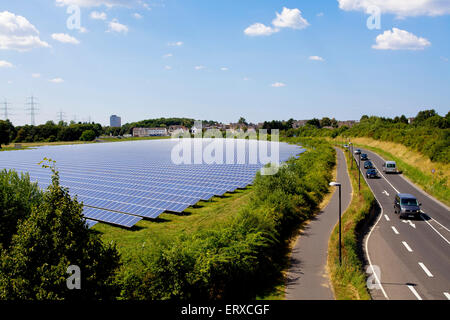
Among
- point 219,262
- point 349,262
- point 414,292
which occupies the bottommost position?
point 414,292

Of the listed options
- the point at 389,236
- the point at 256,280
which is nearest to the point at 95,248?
the point at 256,280

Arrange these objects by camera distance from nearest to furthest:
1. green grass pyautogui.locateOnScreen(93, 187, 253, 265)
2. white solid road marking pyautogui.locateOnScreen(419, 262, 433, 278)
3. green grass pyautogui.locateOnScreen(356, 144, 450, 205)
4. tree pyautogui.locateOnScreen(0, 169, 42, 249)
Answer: white solid road marking pyautogui.locateOnScreen(419, 262, 433, 278)
tree pyautogui.locateOnScreen(0, 169, 42, 249)
green grass pyautogui.locateOnScreen(93, 187, 253, 265)
green grass pyautogui.locateOnScreen(356, 144, 450, 205)

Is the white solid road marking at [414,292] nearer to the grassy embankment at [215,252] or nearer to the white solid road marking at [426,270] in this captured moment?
the white solid road marking at [426,270]

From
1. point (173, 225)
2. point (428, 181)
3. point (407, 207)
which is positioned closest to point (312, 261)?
point (173, 225)

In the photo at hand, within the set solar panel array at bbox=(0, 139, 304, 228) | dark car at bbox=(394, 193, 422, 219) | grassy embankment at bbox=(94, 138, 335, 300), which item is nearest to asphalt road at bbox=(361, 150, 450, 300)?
dark car at bbox=(394, 193, 422, 219)

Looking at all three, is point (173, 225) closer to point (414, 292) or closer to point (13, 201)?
point (13, 201)

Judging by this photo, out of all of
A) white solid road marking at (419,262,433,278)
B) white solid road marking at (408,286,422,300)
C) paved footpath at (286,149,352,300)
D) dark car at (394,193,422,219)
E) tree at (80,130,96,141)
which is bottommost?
white solid road marking at (408,286,422,300)

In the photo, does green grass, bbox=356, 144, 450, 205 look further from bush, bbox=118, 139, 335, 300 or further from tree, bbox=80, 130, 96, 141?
tree, bbox=80, 130, 96, 141

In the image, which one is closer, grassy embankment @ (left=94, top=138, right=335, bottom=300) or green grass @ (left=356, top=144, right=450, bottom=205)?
grassy embankment @ (left=94, top=138, right=335, bottom=300)
